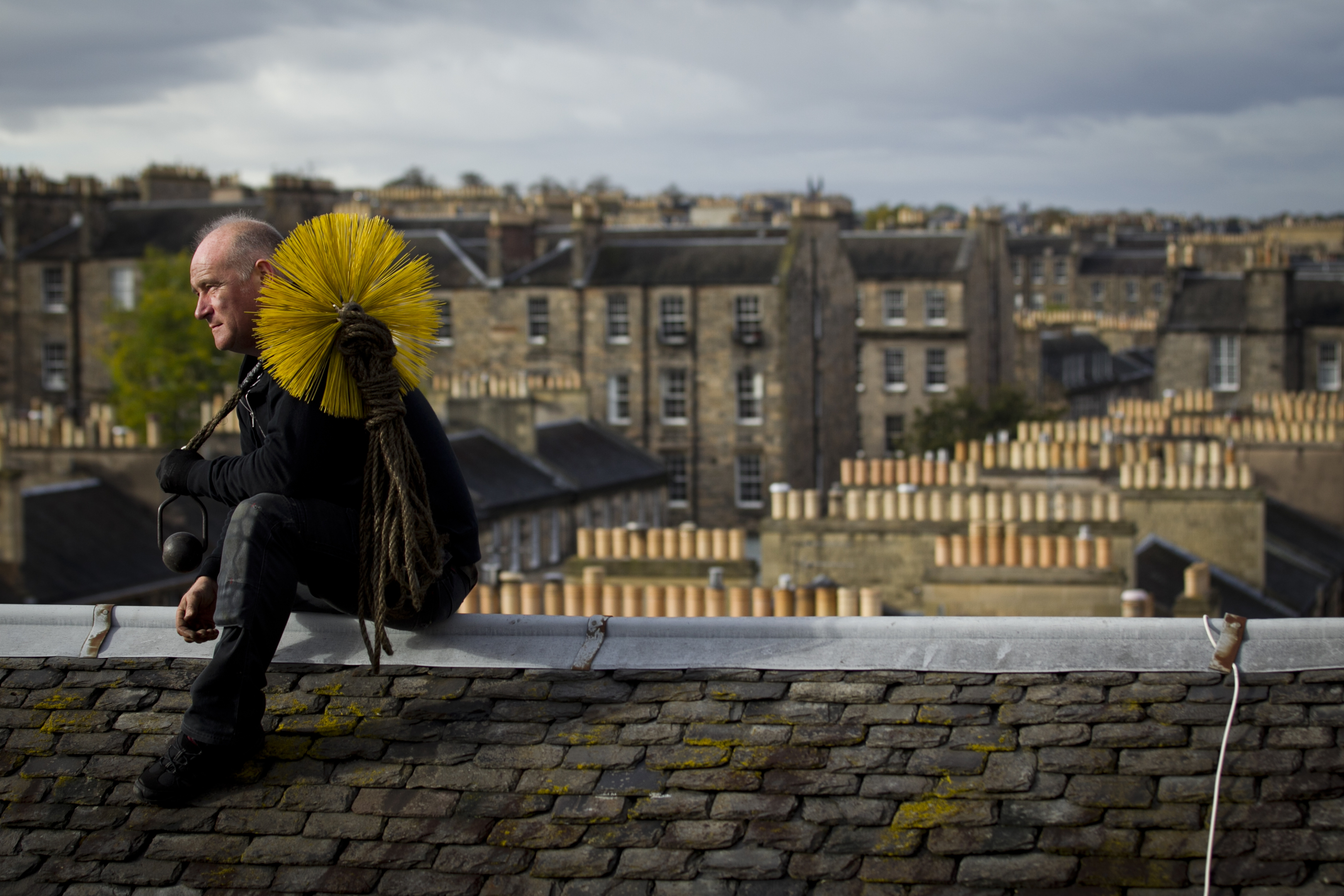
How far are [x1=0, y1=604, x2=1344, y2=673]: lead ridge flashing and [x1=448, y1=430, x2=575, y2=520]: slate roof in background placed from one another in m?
24.9

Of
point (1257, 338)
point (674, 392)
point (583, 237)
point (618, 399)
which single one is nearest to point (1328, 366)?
point (1257, 338)

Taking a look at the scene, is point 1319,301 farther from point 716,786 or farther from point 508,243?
point 716,786

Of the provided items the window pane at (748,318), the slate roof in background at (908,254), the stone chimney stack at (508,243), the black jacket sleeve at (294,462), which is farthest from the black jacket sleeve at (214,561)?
the slate roof in background at (908,254)

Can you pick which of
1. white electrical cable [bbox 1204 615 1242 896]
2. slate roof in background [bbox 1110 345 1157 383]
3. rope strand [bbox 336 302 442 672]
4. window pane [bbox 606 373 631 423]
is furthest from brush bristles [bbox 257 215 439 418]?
slate roof in background [bbox 1110 345 1157 383]

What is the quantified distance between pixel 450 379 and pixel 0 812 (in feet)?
120

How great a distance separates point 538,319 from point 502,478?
19.3 meters

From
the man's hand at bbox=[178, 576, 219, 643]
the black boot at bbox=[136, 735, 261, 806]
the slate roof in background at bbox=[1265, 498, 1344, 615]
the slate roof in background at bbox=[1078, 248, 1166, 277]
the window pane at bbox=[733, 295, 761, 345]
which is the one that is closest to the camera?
the black boot at bbox=[136, 735, 261, 806]

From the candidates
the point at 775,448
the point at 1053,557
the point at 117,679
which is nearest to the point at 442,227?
the point at 775,448

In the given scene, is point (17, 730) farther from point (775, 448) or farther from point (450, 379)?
point (775, 448)

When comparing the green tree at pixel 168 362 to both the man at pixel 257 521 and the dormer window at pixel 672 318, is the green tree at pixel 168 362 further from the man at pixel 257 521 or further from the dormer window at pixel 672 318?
the man at pixel 257 521

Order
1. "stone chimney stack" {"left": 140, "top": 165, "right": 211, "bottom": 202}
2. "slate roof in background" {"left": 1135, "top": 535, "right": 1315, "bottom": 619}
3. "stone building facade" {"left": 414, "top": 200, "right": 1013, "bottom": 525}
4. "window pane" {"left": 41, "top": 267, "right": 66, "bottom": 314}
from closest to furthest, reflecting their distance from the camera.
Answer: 1. "slate roof in background" {"left": 1135, "top": 535, "right": 1315, "bottom": 619}
2. "stone building facade" {"left": 414, "top": 200, "right": 1013, "bottom": 525}
3. "window pane" {"left": 41, "top": 267, "right": 66, "bottom": 314}
4. "stone chimney stack" {"left": 140, "top": 165, "right": 211, "bottom": 202}

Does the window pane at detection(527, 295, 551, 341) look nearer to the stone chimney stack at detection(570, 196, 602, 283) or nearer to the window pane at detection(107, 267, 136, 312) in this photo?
the stone chimney stack at detection(570, 196, 602, 283)

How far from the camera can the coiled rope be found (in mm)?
4840

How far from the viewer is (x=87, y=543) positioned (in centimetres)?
2852
